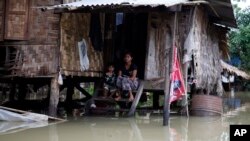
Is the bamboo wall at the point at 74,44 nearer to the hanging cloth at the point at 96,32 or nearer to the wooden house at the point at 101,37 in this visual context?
the wooden house at the point at 101,37

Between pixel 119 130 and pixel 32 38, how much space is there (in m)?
3.07

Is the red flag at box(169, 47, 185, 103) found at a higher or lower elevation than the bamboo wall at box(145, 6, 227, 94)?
lower

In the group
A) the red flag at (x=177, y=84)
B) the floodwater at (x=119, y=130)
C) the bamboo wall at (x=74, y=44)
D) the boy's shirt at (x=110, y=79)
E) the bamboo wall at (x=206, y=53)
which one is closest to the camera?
the floodwater at (x=119, y=130)

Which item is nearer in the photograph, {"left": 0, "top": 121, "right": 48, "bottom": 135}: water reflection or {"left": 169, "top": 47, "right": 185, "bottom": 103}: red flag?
{"left": 0, "top": 121, "right": 48, "bottom": 135}: water reflection

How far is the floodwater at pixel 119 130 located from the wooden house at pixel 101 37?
1.12 m

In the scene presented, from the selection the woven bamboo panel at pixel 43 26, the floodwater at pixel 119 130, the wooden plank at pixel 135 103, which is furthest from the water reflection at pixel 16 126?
the wooden plank at pixel 135 103

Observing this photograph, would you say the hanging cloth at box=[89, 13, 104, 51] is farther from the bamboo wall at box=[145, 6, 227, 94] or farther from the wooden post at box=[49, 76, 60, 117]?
the wooden post at box=[49, 76, 60, 117]

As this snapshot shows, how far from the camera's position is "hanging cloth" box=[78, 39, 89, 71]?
33.2 feet

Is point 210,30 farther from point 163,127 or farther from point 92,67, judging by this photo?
point 163,127

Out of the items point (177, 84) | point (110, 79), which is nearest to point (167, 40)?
point (177, 84)

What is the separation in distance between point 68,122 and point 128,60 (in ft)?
7.61

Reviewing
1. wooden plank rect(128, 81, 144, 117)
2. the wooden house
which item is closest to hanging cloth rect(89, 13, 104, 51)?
the wooden house

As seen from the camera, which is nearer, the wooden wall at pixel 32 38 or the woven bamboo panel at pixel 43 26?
the wooden wall at pixel 32 38

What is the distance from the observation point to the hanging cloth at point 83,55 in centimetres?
1012
